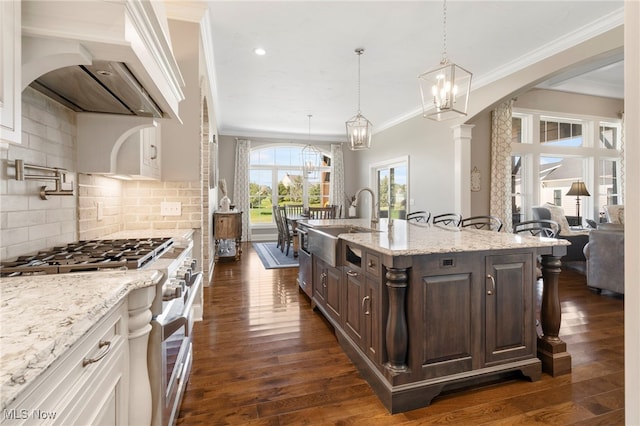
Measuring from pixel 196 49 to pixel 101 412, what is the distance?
292cm

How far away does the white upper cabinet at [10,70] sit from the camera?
2.74ft

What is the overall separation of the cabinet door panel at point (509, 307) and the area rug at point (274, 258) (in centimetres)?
369

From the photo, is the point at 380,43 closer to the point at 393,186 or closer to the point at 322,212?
the point at 322,212

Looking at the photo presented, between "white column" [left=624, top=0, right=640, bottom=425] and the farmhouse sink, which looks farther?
the farmhouse sink

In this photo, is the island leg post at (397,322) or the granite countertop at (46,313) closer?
the granite countertop at (46,313)

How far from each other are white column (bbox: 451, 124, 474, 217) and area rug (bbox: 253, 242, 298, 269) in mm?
2923

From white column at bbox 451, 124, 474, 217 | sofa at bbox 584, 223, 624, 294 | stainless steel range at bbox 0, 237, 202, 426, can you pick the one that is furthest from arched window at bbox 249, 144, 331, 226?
stainless steel range at bbox 0, 237, 202, 426

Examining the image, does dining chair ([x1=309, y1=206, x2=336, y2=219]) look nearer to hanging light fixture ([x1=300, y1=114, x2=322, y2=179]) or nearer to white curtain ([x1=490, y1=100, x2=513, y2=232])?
hanging light fixture ([x1=300, y1=114, x2=322, y2=179])

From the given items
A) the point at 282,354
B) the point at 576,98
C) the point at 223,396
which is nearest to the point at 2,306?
the point at 223,396

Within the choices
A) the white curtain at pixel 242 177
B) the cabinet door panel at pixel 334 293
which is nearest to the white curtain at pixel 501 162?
the cabinet door panel at pixel 334 293

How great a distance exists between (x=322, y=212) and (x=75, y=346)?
601 centimetres

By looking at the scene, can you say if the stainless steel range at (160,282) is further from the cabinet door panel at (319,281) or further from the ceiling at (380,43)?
the ceiling at (380,43)

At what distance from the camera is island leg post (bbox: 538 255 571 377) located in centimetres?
202

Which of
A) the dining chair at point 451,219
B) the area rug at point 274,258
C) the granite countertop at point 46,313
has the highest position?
the dining chair at point 451,219
